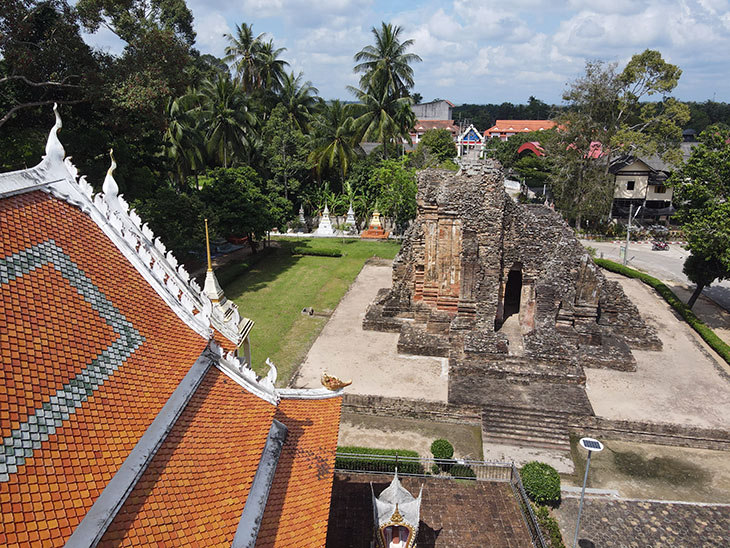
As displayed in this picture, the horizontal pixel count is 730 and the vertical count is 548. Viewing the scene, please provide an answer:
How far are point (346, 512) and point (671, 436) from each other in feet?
40.2

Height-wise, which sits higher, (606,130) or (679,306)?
(606,130)

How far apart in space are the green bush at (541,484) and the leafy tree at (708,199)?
14.3 m

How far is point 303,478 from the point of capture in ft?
33.6

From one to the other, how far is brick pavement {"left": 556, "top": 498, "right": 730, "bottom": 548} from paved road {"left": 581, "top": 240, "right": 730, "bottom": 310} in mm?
20253

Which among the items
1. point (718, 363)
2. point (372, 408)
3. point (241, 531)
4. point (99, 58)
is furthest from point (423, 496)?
point (99, 58)

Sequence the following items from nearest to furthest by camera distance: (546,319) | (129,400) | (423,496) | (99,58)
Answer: (129,400), (423,496), (546,319), (99,58)

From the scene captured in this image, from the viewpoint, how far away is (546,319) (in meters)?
22.4

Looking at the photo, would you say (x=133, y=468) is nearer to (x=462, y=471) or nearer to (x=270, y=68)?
(x=462, y=471)

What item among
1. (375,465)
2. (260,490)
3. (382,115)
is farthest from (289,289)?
(260,490)

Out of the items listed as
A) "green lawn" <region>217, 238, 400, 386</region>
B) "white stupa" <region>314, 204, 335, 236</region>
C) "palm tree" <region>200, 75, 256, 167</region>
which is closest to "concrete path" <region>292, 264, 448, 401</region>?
"green lawn" <region>217, 238, 400, 386</region>

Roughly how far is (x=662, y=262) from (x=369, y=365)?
30.6 meters

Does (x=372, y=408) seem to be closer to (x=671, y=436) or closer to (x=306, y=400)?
(x=306, y=400)

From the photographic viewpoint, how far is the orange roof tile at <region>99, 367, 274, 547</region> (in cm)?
720

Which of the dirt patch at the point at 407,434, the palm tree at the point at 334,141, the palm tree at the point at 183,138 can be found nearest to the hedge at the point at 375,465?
the dirt patch at the point at 407,434
